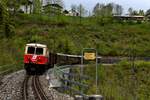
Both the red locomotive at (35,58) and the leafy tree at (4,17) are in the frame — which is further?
the red locomotive at (35,58)

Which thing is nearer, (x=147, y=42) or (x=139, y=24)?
(x=147, y=42)

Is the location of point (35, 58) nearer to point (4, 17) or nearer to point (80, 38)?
point (4, 17)

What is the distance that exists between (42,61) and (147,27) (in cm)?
8991

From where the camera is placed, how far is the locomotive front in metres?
41.7

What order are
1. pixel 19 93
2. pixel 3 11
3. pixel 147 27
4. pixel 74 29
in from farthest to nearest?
pixel 147 27, pixel 74 29, pixel 3 11, pixel 19 93

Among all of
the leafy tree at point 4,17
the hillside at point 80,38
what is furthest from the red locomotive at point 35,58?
the hillside at point 80,38

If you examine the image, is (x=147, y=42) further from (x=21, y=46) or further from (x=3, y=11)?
(x=3, y=11)

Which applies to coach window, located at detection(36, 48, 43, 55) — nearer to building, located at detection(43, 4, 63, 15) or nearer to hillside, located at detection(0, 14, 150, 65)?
hillside, located at detection(0, 14, 150, 65)

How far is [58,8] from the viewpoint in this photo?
144750mm

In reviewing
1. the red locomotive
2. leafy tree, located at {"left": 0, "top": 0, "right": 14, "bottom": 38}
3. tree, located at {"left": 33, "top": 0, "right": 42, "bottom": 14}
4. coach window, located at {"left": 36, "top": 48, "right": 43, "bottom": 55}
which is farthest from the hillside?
leafy tree, located at {"left": 0, "top": 0, "right": 14, "bottom": 38}

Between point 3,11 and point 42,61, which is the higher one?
point 3,11

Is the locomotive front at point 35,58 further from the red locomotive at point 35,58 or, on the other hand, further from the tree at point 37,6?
the tree at point 37,6

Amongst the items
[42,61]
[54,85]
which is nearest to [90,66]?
[42,61]

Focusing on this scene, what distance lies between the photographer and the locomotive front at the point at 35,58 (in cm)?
4166
